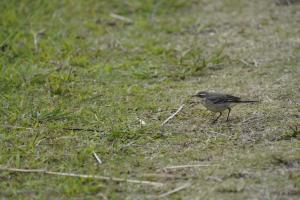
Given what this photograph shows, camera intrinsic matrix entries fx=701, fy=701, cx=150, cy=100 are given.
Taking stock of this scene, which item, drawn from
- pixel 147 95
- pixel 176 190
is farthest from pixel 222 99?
pixel 176 190

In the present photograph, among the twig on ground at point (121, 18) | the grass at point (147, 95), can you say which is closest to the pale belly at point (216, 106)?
the grass at point (147, 95)

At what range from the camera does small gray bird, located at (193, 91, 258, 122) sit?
6754mm

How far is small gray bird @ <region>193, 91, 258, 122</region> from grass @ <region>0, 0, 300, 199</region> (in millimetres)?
142

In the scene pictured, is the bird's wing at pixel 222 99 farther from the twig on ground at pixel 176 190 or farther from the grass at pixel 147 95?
the twig on ground at pixel 176 190

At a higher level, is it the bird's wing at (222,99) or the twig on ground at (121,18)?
the bird's wing at (222,99)

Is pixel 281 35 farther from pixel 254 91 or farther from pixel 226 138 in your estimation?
pixel 226 138

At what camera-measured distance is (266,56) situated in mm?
8477

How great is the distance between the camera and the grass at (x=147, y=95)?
545 cm

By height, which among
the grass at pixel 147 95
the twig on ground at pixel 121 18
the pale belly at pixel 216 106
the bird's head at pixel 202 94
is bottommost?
the twig on ground at pixel 121 18

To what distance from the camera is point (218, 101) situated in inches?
266

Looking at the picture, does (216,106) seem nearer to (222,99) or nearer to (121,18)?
(222,99)

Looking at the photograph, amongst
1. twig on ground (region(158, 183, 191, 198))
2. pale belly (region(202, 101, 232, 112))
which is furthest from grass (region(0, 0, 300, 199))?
pale belly (region(202, 101, 232, 112))

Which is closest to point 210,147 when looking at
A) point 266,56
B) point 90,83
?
point 90,83

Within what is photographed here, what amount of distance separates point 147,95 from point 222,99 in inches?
41.2
